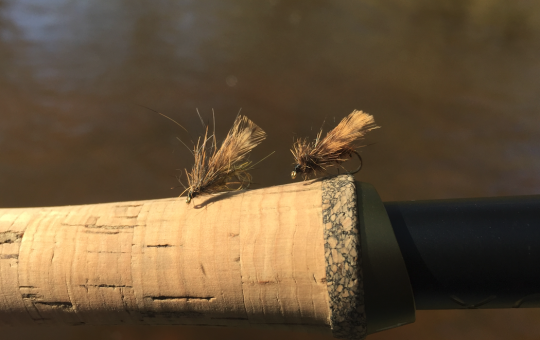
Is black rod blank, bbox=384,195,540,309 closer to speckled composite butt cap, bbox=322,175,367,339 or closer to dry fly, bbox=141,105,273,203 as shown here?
speckled composite butt cap, bbox=322,175,367,339

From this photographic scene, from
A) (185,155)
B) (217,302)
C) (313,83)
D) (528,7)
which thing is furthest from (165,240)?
(528,7)

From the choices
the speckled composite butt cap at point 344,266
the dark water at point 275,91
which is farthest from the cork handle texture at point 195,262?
the dark water at point 275,91

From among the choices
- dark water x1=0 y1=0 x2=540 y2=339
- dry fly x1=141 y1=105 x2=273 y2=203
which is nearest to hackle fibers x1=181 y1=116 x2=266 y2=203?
dry fly x1=141 y1=105 x2=273 y2=203

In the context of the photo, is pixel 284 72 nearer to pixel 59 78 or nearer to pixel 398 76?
pixel 398 76

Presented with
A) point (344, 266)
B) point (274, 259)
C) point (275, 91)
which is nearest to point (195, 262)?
point (274, 259)

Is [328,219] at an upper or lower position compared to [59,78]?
lower

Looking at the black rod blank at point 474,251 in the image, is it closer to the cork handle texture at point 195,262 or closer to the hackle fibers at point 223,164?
the cork handle texture at point 195,262
